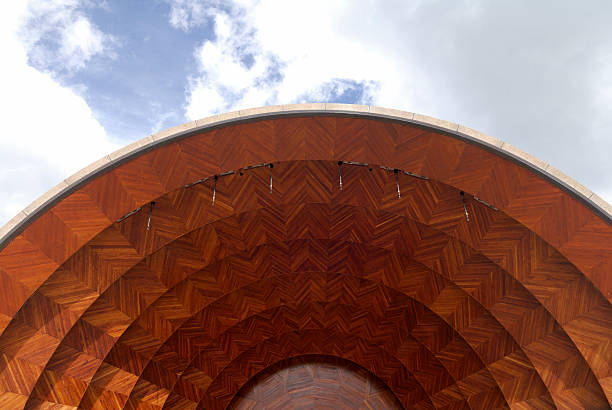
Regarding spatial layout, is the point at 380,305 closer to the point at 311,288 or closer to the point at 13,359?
the point at 311,288

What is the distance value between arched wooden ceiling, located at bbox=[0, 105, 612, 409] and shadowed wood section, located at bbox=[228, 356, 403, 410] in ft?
8.37

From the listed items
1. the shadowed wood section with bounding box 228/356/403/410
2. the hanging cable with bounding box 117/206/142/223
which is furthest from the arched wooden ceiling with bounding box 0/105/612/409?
the shadowed wood section with bounding box 228/356/403/410

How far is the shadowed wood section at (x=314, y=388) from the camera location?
1917 centimetres

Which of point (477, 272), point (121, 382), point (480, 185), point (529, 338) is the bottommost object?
point (121, 382)

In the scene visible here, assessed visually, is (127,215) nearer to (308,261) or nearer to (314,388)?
(308,261)

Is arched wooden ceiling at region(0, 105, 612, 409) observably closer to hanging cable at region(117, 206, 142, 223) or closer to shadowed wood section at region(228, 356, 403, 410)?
hanging cable at region(117, 206, 142, 223)

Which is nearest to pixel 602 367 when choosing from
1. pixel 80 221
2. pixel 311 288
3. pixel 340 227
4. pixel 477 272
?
pixel 477 272

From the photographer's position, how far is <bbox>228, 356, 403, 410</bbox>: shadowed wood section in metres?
19.2

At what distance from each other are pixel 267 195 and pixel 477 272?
8.10 m

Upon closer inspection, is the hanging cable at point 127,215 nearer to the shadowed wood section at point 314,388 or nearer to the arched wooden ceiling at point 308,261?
the arched wooden ceiling at point 308,261

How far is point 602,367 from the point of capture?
1168 centimetres

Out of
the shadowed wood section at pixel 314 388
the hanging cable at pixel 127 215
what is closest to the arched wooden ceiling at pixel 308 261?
the hanging cable at pixel 127 215

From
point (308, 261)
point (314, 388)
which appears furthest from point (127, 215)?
point (314, 388)

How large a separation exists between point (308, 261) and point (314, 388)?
7680mm
